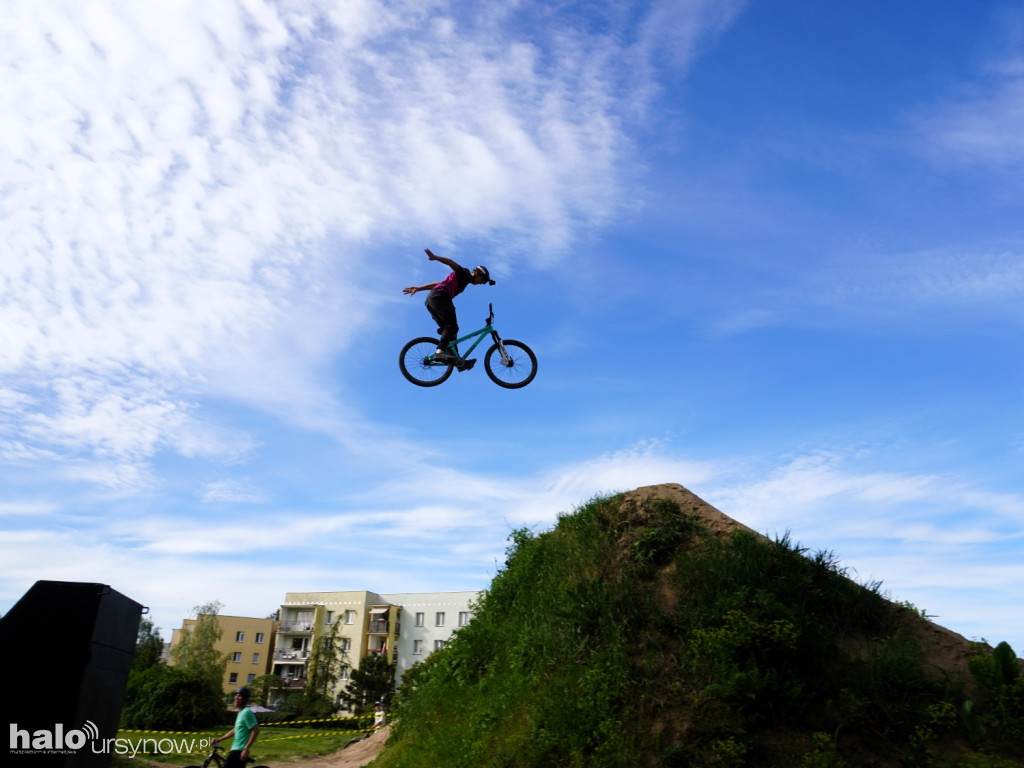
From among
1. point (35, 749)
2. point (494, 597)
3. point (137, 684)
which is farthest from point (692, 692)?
point (137, 684)

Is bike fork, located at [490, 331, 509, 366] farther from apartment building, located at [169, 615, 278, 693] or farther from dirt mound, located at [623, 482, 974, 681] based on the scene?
apartment building, located at [169, 615, 278, 693]

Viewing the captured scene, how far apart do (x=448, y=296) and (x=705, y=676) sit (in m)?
7.40

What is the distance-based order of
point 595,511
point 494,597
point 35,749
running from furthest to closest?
point 494,597 < point 595,511 < point 35,749

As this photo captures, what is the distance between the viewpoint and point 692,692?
10773 mm

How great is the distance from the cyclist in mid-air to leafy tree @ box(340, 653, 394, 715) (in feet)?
150

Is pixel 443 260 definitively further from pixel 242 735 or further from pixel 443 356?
pixel 242 735

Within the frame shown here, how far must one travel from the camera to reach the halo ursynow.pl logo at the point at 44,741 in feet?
22.0

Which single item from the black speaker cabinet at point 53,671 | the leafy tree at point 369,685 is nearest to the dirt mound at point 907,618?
the black speaker cabinet at point 53,671

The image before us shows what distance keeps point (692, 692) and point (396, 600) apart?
59895mm

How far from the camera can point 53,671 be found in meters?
6.91

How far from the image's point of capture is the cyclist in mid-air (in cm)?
1255

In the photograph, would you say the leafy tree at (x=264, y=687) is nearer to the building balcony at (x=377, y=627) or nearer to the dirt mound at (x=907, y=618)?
the building balcony at (x=377, y=627)

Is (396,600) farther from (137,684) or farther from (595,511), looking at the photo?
(595,511)

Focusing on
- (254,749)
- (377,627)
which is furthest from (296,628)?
(254,749)
